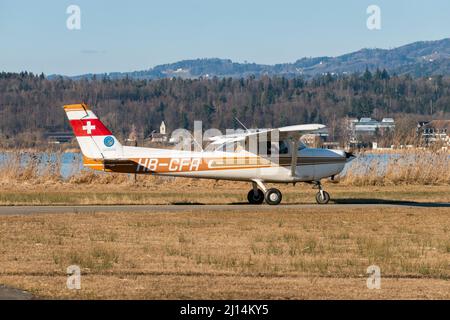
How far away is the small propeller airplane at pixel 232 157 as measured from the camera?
26.5 metres

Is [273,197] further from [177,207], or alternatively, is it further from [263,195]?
[177,207]

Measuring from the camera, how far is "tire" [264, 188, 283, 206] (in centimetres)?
2755

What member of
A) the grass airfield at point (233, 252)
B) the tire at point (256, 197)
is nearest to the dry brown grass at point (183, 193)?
the grass airfield at point (233, 252)

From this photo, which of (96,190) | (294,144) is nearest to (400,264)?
(294,144)

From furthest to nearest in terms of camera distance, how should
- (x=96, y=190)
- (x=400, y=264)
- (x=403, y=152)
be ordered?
(x=403, y=152)
(x=96, y=190)
(x=400, y=264)

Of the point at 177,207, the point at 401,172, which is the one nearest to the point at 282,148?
the point at 177,207

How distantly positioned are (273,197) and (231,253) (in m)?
10.4

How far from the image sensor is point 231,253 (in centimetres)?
1727

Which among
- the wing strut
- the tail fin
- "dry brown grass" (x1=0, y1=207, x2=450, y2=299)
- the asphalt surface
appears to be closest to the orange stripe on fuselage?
the tail fin

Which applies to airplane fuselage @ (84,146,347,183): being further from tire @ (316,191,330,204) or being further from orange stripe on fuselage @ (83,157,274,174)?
tire @ (316,191,330,204)

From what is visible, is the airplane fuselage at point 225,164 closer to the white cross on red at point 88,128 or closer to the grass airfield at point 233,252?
the white cross on red at point 88,128

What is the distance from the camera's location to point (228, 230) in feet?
68.2
